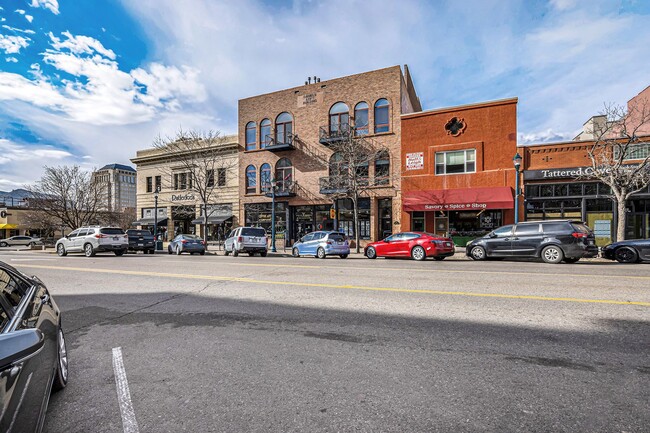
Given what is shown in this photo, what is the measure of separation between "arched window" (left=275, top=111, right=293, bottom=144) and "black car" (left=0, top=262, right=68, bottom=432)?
2616 centimetres

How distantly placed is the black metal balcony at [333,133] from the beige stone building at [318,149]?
0.26 ft

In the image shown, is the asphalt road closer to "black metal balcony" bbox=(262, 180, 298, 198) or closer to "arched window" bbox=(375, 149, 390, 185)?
"arched window" bbox=(375, 149, 390, 185)

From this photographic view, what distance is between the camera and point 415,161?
2367cm

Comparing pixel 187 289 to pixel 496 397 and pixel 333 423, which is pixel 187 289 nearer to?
pixel 333 423

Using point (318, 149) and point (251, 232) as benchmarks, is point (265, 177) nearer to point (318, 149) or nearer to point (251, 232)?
point (318, 149)

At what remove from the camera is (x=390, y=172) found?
2423 cm

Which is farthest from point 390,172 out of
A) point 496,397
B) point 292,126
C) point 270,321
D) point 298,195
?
point 496,397

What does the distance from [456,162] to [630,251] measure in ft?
36.9

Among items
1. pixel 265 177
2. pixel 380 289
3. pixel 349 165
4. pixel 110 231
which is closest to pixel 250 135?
pixel 265 177

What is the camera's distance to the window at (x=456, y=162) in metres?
22.3

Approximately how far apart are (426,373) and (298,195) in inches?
956

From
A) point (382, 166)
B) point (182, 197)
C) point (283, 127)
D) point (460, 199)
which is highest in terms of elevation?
point (283, 127)

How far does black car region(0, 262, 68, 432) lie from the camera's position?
5.29ft

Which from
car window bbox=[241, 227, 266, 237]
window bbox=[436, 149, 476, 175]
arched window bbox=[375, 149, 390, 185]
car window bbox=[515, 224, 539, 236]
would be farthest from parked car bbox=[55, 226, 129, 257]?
car window bbox=[515, 224, 539, 236]
